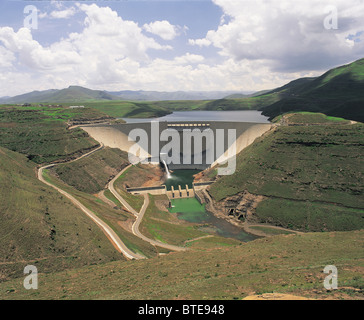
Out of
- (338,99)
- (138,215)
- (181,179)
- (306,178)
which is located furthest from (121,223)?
(338,99)

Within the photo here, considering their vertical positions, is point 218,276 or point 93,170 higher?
point 93,170

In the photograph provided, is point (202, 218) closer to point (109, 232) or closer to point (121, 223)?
point (121, 223)

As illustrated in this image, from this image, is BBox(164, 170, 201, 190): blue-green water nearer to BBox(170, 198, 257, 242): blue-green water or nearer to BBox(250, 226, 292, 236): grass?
BBox(170, 198, 257, 242): blue-green water

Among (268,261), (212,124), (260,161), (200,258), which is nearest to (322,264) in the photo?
(268,261)

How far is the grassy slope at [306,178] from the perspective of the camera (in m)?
51.4

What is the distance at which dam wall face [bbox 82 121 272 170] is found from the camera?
92.0 m

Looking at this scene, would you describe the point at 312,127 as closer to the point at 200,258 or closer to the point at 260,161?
the point at 260,161

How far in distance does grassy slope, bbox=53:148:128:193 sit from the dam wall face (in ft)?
34.0

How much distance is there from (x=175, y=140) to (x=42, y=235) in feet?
233

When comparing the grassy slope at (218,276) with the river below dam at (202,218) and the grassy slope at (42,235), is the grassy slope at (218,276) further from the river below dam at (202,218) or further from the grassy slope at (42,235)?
the river below dam at (202,218)

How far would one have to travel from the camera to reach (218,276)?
74.9 feet

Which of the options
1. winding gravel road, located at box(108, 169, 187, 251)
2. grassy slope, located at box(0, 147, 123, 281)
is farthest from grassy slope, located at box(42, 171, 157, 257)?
grassy slope, located at box(0, 147, 123, 281)

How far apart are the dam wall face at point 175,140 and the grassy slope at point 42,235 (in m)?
57.5

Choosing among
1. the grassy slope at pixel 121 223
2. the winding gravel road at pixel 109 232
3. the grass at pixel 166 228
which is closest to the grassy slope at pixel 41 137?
the grassy slope at pixel 121 223
